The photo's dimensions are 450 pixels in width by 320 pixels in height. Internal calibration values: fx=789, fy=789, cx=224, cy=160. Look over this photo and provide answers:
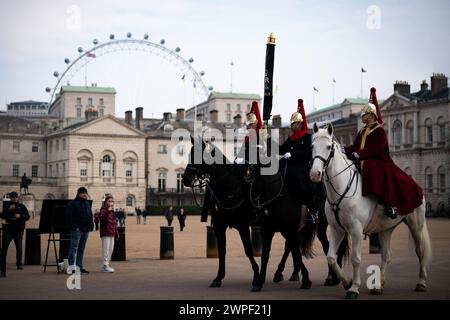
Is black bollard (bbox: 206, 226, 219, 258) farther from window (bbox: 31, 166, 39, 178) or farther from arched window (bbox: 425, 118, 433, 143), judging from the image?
window (bbox: 31, 166, 39, 178)

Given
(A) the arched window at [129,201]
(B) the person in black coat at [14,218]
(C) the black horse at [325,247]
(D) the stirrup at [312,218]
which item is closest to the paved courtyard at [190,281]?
(C) the black horse at [325,247]

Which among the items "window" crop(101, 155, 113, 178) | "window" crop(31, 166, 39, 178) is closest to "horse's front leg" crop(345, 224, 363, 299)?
"window" crop(101, 155, 113, 178)

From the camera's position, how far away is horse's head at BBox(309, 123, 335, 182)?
1224 centimetres

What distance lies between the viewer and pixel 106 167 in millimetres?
102688

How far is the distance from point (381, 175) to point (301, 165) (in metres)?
1.85

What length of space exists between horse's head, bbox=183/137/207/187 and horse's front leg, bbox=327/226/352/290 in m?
2.65

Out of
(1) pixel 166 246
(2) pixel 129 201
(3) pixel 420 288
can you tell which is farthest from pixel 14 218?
(2) pixel 129 201

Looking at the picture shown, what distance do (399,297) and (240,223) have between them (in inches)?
126

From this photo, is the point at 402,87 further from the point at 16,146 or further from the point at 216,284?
the point at 216,284
